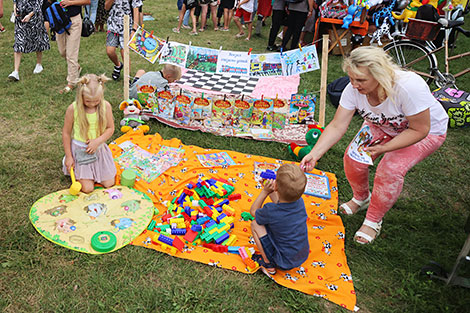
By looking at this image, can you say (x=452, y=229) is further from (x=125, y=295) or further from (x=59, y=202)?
(x=59, y=202)

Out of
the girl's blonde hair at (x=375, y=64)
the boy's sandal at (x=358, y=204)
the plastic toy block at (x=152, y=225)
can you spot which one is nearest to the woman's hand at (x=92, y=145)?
the plastic toy block at (x=152, y=225)

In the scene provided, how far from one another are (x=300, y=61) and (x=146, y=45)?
195cm

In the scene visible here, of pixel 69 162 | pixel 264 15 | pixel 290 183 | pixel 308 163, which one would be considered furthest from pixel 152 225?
pixel 264 15

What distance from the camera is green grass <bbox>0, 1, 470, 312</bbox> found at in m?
2.47

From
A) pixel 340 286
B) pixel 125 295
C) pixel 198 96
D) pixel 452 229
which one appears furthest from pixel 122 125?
pixel 452 229

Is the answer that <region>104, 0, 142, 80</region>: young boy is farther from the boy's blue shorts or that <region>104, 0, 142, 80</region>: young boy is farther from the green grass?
the boy's blue shorts

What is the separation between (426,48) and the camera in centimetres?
636

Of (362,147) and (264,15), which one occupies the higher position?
(264,15)

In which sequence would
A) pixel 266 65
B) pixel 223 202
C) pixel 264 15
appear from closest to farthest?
1. pixel 223 202
2. pixel 266 65
3. pixel 264 15

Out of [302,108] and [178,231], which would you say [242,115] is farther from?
[178,231]

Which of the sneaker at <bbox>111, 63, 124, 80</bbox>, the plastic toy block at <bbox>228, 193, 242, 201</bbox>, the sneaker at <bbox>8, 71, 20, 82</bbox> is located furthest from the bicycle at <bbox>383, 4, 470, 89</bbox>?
the sneaker at <bbox>8, 71, 20, 82</bbox>

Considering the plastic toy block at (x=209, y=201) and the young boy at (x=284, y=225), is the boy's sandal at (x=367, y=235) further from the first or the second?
the plastic toy block at (x=209, y=201)

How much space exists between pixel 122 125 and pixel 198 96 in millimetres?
1050

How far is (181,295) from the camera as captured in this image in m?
2.51
